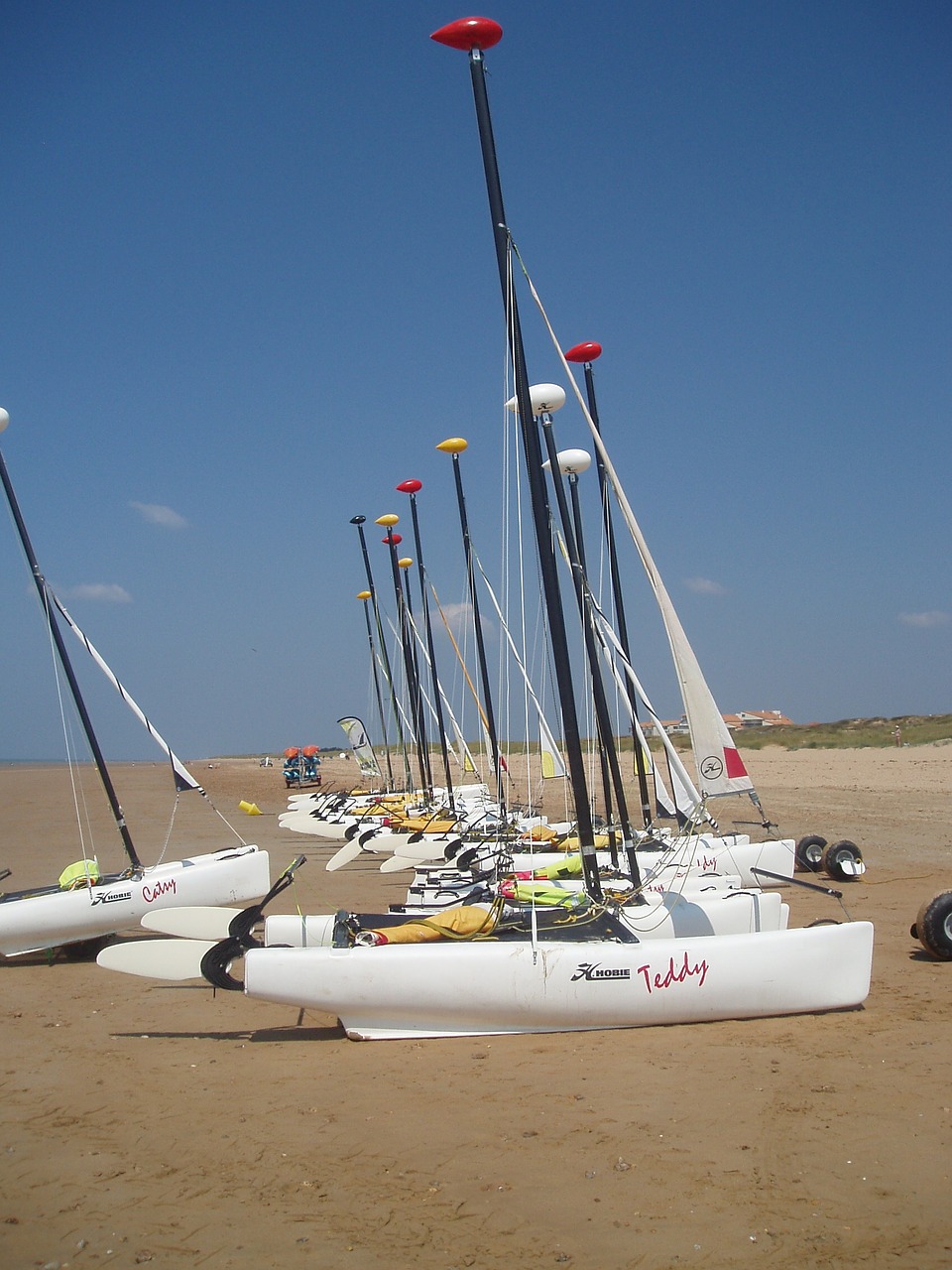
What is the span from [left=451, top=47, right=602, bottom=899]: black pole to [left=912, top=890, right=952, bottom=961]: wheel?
2973mm

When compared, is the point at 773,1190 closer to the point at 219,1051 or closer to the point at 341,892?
the point at 219,1051

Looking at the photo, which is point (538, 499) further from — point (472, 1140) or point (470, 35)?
point (472, 1140)

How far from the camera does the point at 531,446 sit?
9.19 metres

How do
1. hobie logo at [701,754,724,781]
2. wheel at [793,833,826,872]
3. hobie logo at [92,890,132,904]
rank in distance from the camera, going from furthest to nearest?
wheel at [793,833,826,872] → hobie logo at [92,890,132,904] → hobie logo at [701,754,724,781]

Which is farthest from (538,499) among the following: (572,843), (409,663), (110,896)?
(409,663)

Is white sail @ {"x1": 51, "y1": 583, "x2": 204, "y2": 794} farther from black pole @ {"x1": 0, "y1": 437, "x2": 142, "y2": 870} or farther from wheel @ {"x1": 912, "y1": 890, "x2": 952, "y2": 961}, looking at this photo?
wheel @ {"x1": 912, "y1": 890, "x2": 952, "y2": 961}

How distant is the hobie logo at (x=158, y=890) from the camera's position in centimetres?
1100

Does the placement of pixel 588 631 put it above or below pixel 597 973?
above

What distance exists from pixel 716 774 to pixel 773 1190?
12.4 ft

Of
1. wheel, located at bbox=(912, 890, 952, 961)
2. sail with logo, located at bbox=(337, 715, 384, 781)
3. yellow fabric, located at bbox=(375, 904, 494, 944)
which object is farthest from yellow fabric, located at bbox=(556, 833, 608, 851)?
sail with logo, located at bbox=(337, 715, 384, 781)

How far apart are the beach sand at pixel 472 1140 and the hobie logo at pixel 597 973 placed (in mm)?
A: 422

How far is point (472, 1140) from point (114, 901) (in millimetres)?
6792

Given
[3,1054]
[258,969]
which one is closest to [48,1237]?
[258,969]

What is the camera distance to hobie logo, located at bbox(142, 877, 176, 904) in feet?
36.1
